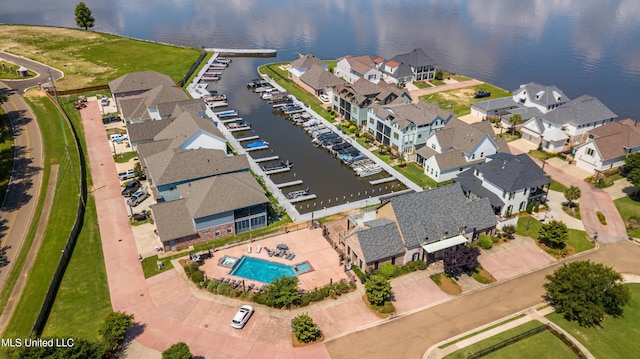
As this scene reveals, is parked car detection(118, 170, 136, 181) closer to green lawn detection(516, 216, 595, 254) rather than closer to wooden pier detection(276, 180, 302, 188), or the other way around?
wooden pier detection(276, 180, 302, 188)

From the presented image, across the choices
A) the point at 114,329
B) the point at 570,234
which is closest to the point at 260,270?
the point at 114,329

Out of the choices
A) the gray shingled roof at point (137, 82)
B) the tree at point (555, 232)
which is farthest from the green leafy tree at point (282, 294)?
the gray shingled roof at point (137, 82)

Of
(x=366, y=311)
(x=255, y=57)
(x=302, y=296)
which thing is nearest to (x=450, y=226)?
(x=366, y=311)

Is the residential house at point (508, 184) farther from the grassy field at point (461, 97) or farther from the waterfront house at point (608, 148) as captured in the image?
the grassy field at point (461, 97)

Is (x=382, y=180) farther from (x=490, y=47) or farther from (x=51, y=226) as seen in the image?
(x=490, y=47)

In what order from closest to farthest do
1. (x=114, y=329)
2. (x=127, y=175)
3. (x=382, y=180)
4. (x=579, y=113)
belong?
1. (x=114, y=329)
2. (x=127, y=175)
3. (x=382, y=180)
4. (x=579, y=113)
